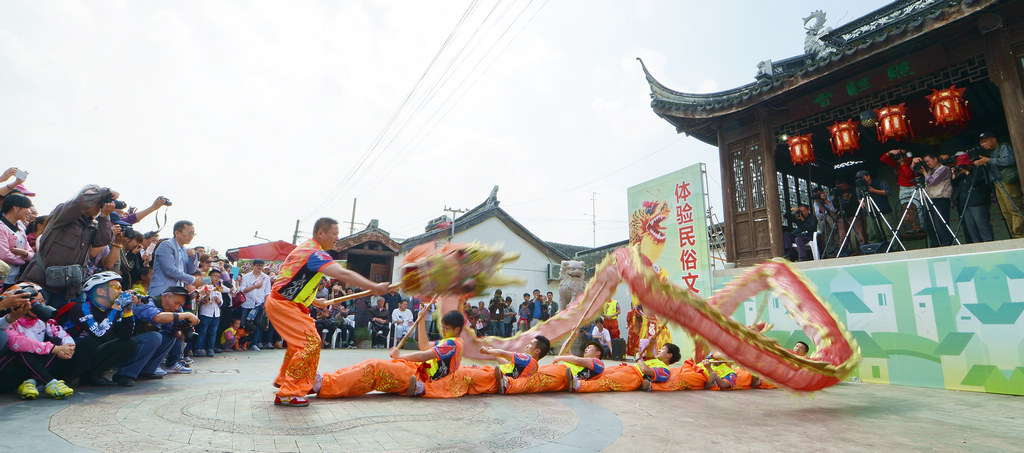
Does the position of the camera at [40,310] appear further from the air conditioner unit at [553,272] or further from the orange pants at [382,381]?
the air conditioner unit at [553,272]

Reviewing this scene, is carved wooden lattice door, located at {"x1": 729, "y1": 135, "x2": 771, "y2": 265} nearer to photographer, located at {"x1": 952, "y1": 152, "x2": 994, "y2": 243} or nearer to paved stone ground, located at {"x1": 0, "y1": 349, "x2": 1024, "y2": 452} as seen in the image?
photographer, located at {"x1": 952, "y1": 152, "x2": 994, "y2": 243}

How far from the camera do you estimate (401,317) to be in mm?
12539

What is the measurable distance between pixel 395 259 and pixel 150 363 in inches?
565

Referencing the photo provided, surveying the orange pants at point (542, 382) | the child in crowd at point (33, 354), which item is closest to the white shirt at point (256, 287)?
the child in crowd at point (33, 354)

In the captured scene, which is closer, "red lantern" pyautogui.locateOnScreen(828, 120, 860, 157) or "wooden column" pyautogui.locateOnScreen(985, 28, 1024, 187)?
"wooden column" pyautogui.locateOnScreen(985, 28, 1024, 187)

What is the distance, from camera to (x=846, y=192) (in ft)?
31.0

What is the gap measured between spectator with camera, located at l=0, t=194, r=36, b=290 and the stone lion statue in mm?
10288

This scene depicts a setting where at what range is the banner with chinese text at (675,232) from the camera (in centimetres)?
1013

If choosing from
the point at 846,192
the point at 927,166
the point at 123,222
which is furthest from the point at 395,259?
the point at 927,166

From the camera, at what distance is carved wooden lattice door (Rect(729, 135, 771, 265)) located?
9.45 meters

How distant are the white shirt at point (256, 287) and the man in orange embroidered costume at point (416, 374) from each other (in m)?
5.71

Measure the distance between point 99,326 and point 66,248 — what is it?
77 cm

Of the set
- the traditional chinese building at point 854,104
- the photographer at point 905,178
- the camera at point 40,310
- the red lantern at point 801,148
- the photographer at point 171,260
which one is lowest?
the camera at point 40,310

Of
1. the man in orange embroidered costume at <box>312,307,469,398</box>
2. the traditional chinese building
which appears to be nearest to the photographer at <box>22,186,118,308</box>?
the man in orange embroidered costume at <box>312,307,469,398</box>
